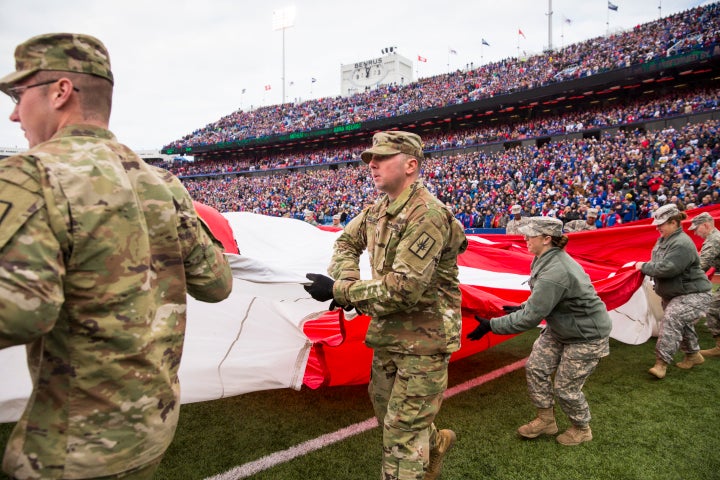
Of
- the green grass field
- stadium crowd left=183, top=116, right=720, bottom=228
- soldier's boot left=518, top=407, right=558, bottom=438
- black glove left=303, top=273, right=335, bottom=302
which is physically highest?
stadium crowd left=183, top=116, right=720, bottom=228

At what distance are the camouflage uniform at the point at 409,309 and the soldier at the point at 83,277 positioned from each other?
0.94m

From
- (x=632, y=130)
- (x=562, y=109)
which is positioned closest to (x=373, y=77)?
(x=562, y=109)

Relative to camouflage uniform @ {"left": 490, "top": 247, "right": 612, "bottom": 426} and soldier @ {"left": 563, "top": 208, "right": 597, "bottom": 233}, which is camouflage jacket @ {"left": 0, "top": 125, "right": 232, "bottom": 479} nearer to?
camouflage uniform @ {"left": 490, "top": 247, "right": 612, "bottom": 426}

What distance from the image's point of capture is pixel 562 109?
28.7m

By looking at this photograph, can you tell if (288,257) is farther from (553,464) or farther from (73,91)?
(73,91)

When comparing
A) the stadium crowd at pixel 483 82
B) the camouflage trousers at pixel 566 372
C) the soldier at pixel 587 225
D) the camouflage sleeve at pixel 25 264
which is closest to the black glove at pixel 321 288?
the camouflage sleeve at pixel 25 264

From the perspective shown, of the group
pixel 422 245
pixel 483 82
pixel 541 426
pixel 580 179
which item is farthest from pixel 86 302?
pixel 483 82

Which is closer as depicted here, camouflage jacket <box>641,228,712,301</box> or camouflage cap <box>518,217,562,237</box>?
camouflage cap <box>518,217,562,237</box>

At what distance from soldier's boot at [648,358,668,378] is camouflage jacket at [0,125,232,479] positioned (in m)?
4.71

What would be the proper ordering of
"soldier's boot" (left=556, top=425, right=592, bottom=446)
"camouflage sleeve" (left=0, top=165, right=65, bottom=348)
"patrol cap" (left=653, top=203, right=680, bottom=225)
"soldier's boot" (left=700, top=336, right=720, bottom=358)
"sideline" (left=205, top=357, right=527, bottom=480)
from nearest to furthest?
"camouflage sleeve" (left=0, top=165, right=65, bottom=348), "sideline" (left=205, top=357, right=527, bottom=480), "soldier's boot" (left=556, top=425, right=592, bottom=446), "patrol cap" (left=653, top=203, right=680, bottom=225), "soldier's boot" (left=700, top=336, right=720, bottom=358)

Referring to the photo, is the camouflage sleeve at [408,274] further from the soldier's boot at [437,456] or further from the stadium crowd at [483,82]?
the stadium crowd at [483,82]

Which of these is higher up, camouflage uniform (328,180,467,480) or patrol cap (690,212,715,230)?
patrol cap (690,212,715,230)

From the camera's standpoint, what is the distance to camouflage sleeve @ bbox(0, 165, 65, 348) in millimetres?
909

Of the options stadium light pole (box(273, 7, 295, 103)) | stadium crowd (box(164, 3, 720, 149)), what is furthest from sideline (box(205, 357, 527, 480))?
stadium light pole (box(273, 7, 295, 103))
